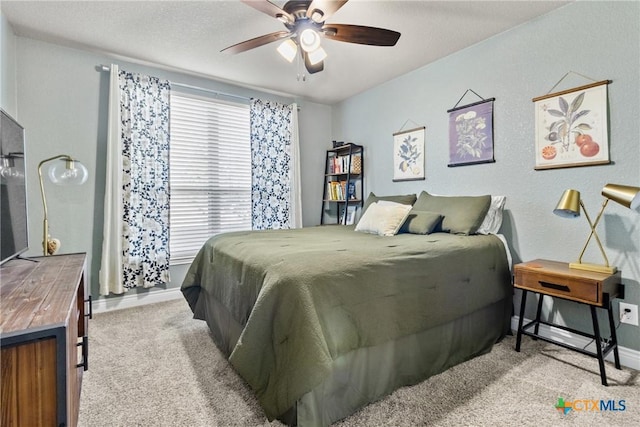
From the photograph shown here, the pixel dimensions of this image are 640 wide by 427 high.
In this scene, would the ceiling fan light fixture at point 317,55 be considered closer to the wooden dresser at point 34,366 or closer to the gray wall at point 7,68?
the wooden dresser at point 34,366

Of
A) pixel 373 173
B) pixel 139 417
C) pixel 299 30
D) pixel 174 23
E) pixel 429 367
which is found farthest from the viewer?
pixel 373 173

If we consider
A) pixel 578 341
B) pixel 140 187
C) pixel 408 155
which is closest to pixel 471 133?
pixel 408 155

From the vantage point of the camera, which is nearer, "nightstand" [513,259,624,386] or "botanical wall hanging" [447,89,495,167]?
"nightstand" [513,259,624,386]

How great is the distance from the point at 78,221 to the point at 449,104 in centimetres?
375

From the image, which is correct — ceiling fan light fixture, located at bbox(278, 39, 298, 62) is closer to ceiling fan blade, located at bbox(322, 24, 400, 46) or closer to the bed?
ceiling fan blade, located at bbox(322, 24, 400, 46)

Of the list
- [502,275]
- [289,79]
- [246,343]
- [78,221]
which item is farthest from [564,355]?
[78,221]

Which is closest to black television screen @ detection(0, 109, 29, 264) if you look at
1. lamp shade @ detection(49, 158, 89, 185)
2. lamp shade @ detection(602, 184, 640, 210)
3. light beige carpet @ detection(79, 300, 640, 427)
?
lamp shade @ detection(49, 158, 89, 185)

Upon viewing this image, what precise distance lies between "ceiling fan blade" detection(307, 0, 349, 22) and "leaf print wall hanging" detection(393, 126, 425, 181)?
1.75m

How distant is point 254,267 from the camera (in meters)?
1.66

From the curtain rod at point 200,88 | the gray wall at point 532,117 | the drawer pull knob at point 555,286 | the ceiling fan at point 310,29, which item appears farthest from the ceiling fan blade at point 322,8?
the drawer pull knob at point 555,286

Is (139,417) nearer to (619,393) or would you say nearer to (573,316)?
(619,393)

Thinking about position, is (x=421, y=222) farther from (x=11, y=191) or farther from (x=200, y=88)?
(x=200, y=88)

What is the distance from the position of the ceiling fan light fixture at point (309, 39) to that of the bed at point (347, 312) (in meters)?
1.34

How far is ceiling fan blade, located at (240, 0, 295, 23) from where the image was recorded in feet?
5.82
